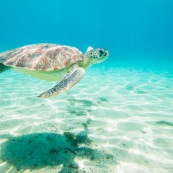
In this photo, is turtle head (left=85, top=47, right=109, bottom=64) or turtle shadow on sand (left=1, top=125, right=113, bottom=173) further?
turtle head (left=85, top=47, right=109, bottom=64)

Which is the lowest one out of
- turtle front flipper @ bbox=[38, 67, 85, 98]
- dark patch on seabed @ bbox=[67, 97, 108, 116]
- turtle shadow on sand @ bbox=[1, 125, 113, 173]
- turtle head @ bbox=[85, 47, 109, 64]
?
turtle shadow on sand @ bbox=[1, 125, 113, 173]

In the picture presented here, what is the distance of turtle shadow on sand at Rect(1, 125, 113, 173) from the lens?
11.5ft

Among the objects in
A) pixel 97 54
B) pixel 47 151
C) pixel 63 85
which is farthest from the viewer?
pixel 97 54

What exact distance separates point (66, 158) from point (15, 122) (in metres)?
2.32

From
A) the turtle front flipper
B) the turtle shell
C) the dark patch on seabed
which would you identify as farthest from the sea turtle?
the dark patch on seabed

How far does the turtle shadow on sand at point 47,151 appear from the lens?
352cm

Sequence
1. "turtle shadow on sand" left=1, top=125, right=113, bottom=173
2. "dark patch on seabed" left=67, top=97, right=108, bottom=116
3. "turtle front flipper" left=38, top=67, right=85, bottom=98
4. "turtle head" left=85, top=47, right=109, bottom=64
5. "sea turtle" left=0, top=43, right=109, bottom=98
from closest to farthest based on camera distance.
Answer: "turtle front flipper" left=38, top=67, right=85, bottom=98
"turtle shadow on sand" left=1, top=125, right=113, bottom=173
"sea turtle" left=0, top=43, right=109, bottom=98
"turtle head" left=85, top=47, right=109, bottom=64
"dark patch on seabed" left=67, top=97, right=108, bottom=116

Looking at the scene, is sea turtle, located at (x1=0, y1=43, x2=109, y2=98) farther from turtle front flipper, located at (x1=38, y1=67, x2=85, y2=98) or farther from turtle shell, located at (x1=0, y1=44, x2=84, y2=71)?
turtle front flipper, located at (x1=38, y1=67, x2=85, y2=98)

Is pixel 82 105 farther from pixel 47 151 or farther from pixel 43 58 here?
pixel 47 151

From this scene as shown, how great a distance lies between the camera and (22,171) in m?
3.29

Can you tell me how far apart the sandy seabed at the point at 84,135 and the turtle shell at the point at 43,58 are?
5.56ft

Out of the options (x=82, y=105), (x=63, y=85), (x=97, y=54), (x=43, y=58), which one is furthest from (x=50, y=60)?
(x=82, y=105)

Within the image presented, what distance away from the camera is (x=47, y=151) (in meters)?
3.95

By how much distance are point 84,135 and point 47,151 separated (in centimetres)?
111
